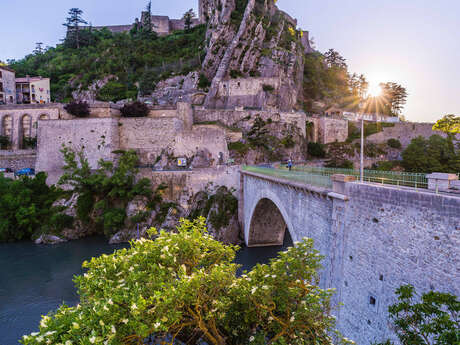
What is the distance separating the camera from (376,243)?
8641 mm

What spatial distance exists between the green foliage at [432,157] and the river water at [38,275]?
67.4 ft

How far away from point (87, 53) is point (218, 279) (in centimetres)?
7850

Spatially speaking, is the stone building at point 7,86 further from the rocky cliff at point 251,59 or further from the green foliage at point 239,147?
the green foliage at point 239,147

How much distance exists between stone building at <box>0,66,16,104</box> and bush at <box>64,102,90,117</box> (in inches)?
894

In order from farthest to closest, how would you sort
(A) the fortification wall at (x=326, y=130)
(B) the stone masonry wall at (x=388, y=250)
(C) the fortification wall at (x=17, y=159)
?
(A) the fortification wall at (x=326, y=130) → (C) the fortification wall at (x=17, y=159) → (B) the stone masonry wall at (x=388, y=250)

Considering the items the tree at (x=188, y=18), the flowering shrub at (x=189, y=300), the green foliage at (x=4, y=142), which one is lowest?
the flowering shrub at (x=189, y=300)

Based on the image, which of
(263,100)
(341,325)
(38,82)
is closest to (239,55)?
(263,100)

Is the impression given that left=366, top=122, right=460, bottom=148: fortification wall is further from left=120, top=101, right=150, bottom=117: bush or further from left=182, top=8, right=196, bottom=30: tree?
left=182, top=8, right=196, bottom=30: tree

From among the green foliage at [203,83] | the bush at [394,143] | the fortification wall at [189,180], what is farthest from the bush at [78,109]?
the bush at [394,143]

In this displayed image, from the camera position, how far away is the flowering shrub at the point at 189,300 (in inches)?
230

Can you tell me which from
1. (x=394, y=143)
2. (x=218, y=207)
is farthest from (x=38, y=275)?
(x=394, y=143)

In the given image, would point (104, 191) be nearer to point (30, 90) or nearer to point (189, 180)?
point (189, 180)

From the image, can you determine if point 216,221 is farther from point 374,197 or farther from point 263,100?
point 263,100

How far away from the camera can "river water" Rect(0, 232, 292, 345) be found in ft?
53.7
